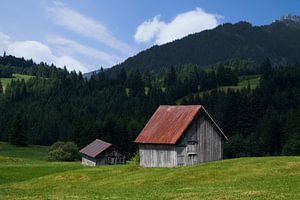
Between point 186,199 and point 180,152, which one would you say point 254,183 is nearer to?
point 186,199

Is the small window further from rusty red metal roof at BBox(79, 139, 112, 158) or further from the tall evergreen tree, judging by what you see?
the tall evergreen tree

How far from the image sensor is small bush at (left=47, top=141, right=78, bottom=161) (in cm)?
11462

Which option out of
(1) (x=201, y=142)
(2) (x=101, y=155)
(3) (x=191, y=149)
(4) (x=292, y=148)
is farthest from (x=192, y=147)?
(4) (x=292, y=148)

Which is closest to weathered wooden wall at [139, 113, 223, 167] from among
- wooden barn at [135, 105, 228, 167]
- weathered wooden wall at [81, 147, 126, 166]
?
wooden barn at [135, 105, 228, 167]

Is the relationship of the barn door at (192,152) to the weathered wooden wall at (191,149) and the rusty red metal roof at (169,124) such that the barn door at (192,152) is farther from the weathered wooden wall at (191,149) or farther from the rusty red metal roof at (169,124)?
the rusty red metal roof at (169,124)

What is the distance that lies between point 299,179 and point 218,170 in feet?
33.0

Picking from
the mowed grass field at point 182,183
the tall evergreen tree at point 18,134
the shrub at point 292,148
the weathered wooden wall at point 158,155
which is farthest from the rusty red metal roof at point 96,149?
the shrub at point 292,148

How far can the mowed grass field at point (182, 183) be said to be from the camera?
96.2 feet

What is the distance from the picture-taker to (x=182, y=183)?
39.7 m

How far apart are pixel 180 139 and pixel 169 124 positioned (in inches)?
126

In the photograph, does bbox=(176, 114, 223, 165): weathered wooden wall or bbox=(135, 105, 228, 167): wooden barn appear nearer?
bbox=(135, 105, 228, 167): wooden barn

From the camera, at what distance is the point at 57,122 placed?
200m

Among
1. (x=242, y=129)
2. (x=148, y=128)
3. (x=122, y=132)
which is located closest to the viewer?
(x=148, y=128)

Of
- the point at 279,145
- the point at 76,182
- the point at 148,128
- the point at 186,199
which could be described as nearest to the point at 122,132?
the point at 279,145
